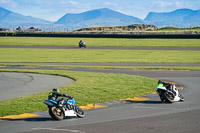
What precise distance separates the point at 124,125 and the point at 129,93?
7.81 m

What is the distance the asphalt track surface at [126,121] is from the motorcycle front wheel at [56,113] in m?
0.19

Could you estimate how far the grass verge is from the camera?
16266mm

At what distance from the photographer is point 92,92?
20.5 meters

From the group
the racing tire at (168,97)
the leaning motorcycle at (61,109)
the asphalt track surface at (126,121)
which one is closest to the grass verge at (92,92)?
the asphalt track surface at (126,121)

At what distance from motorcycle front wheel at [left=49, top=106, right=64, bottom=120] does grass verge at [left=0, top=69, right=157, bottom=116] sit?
234 cm

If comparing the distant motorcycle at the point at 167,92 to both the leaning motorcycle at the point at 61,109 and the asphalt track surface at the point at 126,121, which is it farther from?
the leaning motorcycle at the point at 61,109

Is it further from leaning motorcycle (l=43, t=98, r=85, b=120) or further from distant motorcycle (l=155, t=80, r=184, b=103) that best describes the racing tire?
leaning motorcycle (l=43, t=98, r=85, b=120)

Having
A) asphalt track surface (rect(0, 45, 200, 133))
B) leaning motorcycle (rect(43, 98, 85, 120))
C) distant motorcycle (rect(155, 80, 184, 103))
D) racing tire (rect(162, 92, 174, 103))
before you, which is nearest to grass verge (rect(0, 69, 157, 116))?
asphalt track surface (rect(0, 45, 200, 133))

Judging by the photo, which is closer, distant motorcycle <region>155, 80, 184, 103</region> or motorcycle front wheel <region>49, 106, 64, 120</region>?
motorcycle front wheel <region>49, 106, 64, 120</region>

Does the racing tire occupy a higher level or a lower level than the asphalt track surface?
higher

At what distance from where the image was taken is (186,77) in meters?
29.1

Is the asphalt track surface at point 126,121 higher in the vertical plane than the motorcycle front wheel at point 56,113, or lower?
lower

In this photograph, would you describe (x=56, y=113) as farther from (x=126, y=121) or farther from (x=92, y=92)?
(x=92, y=92)

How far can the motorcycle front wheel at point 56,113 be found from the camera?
13.4m
